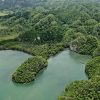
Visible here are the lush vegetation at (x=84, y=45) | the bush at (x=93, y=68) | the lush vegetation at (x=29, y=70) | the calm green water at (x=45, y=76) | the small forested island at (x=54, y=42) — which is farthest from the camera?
the lush vegetation at (x=84, y=45)

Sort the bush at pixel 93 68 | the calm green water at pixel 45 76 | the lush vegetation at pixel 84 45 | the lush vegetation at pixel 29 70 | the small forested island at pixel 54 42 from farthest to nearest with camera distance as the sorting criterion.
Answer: the lush vegetation at pixel 84 45 → the bush at pixel 93 68 → the lush vegetation at pixel 29 70 → the calm green water at pixel 45 76 → the small forested island at pixel 54 42

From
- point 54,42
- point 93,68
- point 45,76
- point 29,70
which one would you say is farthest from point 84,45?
point 29,70

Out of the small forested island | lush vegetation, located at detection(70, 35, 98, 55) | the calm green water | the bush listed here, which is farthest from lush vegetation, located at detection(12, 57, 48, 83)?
lush vegetation, located at detection(70, 35, 98, 55)

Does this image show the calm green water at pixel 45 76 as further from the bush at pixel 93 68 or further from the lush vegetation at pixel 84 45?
the lush vegetation at pixel 84 45

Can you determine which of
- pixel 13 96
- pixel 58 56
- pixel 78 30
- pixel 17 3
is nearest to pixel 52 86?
pixel 13 96

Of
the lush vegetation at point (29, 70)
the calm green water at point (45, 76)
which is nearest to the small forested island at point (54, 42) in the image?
the lush vegetation at point (29, 70)

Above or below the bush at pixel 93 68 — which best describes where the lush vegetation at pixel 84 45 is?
below
